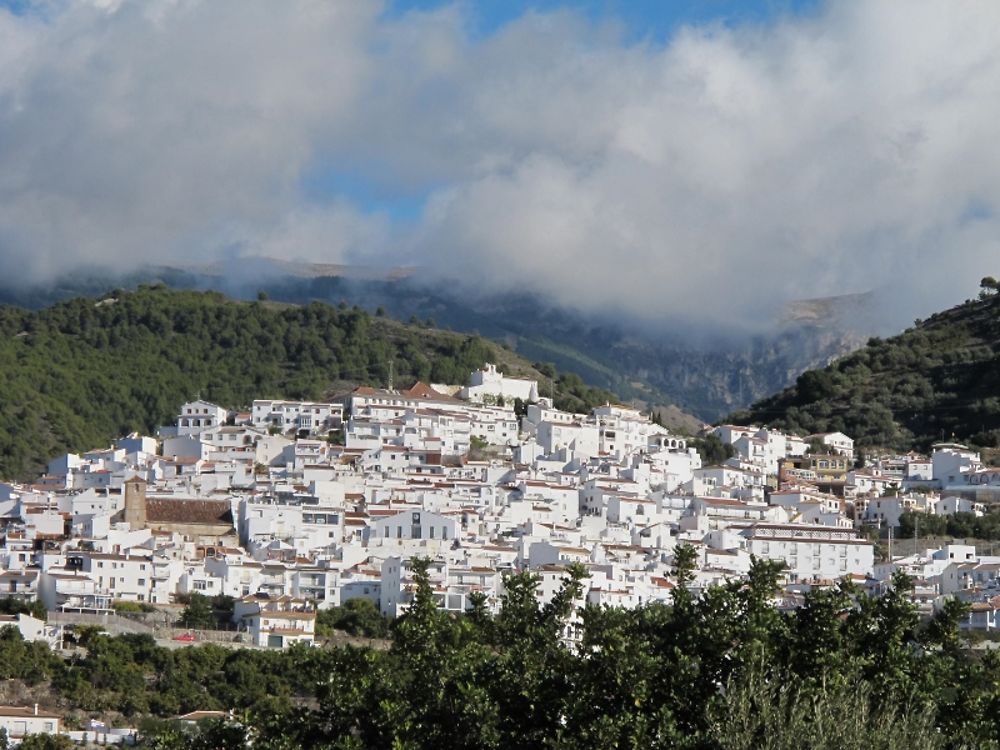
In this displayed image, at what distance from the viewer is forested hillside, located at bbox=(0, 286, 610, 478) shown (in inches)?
3415

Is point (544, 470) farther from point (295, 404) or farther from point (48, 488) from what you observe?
point (48, 488)

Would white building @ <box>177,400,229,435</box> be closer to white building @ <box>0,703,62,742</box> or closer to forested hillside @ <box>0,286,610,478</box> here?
forested hillside @ <box>0,286,610,478</box>

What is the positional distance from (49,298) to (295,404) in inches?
3307

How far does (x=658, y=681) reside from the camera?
27.0 metres

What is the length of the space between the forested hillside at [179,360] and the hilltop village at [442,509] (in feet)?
28.6

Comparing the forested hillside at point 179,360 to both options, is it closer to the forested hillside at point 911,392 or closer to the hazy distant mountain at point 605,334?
the forested hillside at point 911,392

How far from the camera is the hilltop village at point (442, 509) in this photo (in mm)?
59000

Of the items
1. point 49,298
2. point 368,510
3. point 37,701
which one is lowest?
point 37,701

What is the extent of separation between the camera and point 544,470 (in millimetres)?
73250

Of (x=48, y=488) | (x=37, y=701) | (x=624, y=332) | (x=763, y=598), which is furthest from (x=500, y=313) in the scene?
(x=763, y=598)

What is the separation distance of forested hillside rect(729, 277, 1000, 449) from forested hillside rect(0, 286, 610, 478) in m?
9.01

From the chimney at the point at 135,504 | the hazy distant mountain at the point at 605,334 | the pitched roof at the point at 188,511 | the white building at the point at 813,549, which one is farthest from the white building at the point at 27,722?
the hazy distant mountain at the point at 605,334

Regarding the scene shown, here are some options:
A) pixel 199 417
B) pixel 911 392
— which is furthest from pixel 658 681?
pixel 911 392

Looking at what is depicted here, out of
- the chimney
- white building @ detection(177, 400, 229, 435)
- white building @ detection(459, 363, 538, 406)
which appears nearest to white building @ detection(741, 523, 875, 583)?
the chimney
